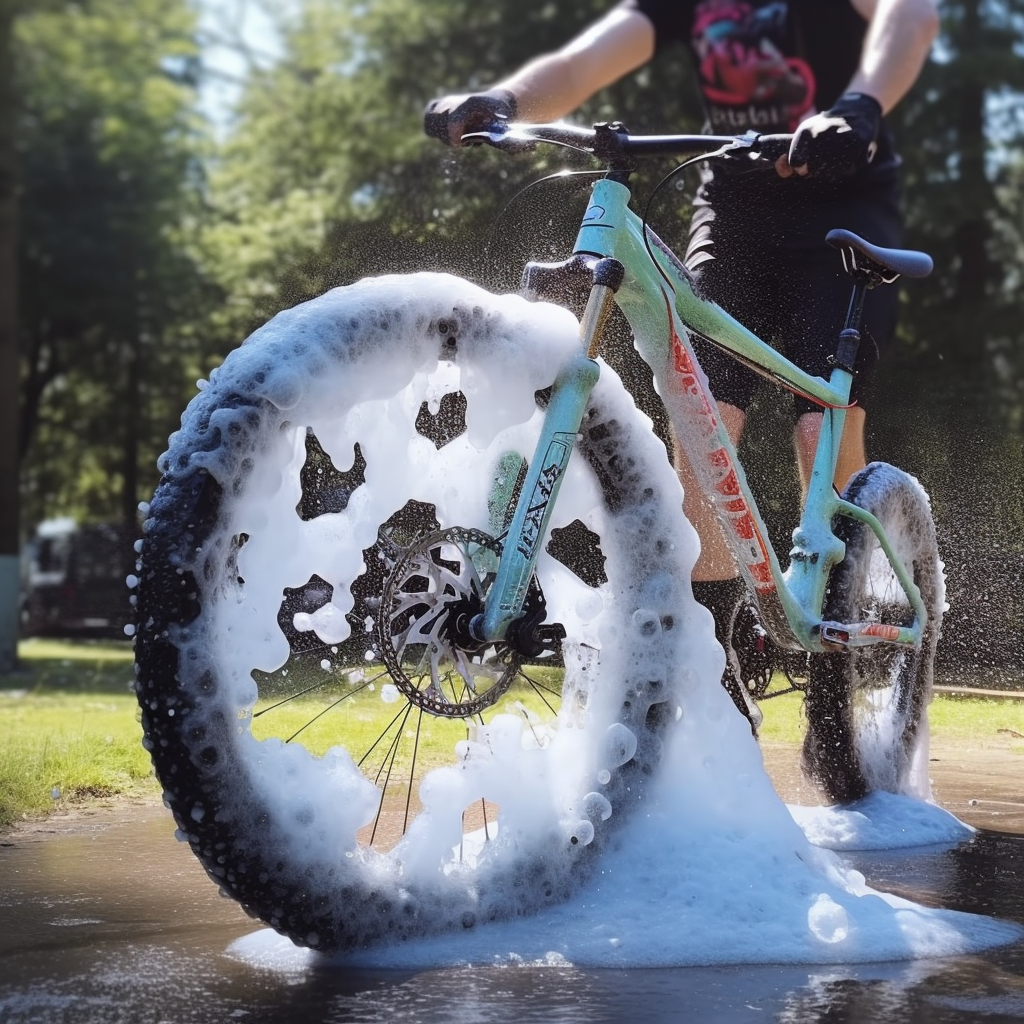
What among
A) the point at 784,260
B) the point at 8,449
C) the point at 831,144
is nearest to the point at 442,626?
the point at 831,144

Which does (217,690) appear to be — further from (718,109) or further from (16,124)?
(16,124)

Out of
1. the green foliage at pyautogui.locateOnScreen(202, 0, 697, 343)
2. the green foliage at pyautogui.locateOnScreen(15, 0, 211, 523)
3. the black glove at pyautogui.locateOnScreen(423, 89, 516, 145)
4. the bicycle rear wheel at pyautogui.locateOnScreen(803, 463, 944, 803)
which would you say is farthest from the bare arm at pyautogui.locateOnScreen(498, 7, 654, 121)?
the green foliage at pyautogui.locateOnScreen(202, 0, 697, 343)

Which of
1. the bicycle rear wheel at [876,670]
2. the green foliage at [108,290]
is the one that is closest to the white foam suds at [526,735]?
the bicycle rear wheel at [876,670]

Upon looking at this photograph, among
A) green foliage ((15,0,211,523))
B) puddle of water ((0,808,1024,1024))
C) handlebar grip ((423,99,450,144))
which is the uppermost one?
green foliage ((15,0,211,523))

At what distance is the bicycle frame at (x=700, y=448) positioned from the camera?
9.80 ft

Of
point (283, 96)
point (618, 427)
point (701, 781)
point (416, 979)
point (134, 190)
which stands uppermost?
A: point (283, 96)

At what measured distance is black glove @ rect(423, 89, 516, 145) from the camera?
11.3 feet

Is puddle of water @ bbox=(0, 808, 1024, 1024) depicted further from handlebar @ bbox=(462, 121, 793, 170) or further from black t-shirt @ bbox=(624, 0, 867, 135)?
black t-shirt @ bbox=(624, 0, 867, 135)

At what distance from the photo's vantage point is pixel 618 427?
3318 millimetres

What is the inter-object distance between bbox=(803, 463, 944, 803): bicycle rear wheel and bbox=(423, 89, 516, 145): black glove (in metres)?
1.46

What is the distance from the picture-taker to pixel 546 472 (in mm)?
2992

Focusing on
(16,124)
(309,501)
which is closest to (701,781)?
(309,501)

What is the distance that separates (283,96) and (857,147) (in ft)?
65.0

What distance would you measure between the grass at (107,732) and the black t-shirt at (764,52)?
1.73 m
